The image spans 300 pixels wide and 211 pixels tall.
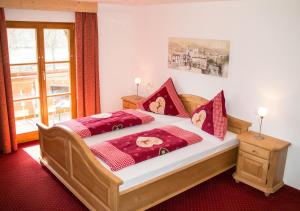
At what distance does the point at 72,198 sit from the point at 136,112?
5.60 feet

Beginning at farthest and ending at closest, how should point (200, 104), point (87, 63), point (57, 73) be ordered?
point (87, 63) → point (57, 73) → point (200, 104)

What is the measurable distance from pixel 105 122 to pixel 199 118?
134cm

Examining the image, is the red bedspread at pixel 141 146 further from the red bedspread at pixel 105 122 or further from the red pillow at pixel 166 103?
the red pillow at pixel 166 103

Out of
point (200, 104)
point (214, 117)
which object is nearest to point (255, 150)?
point (214, 117)

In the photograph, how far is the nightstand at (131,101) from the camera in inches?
215

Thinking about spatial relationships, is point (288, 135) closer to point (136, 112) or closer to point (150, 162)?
point (150, 162)

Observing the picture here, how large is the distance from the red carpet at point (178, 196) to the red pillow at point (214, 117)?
0.66 m

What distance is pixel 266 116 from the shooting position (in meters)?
3.97

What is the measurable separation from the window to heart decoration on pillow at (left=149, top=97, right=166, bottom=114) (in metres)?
1.50

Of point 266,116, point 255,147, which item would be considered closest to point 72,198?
point 255,147

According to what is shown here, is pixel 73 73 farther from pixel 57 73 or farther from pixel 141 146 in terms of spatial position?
pixel 141 146

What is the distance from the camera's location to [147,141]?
3656 millimetres

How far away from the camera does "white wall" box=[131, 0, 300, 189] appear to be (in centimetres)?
363

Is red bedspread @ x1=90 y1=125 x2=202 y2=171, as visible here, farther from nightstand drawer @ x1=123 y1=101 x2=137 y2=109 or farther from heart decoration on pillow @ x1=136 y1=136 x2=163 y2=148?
nightstand drawer @ x1=123 y1=101 x2=137 y2=109
